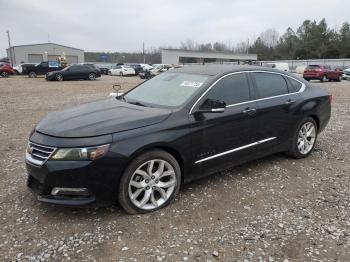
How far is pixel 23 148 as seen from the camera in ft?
20.6

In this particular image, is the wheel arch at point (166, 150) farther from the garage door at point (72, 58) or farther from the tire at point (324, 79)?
the garage door at point (72, 58)

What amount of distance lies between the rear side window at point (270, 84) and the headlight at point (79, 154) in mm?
2612

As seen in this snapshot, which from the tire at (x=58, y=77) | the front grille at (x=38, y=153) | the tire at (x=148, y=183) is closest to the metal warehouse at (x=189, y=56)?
the tire at (x=58, y=77)

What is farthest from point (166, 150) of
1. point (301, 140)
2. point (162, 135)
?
point (301, 140)

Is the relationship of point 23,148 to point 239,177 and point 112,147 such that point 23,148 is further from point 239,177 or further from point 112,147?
point 239,177

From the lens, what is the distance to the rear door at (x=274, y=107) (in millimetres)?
4930

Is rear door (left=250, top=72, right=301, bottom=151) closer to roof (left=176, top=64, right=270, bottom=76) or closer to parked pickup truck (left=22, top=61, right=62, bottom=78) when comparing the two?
roof (left=176, top=64, right=270, bottom=76)

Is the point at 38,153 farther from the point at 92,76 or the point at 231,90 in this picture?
the point at 92,76

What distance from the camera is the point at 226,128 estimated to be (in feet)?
14.4

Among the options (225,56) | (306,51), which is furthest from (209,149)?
(306,51)

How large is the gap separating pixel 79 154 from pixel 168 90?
1675 mm

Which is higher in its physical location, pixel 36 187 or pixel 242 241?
pixel 36 187

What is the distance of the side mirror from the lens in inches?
161

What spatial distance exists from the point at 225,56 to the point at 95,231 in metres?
71.6
